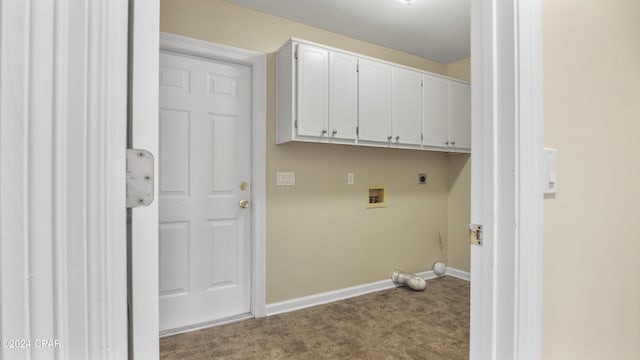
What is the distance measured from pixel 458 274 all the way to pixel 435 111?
1.94m

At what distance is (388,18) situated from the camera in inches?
105

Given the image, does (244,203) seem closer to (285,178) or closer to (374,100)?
(285,178)

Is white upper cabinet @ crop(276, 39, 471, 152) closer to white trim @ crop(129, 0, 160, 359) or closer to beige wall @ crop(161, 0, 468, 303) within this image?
beige wall @ crop(161, 0, 468, 303)

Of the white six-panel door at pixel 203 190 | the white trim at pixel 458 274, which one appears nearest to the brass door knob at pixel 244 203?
the white six-panel door at pixel 203 190

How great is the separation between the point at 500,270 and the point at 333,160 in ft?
7.57

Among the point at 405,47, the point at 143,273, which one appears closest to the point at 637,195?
the point at 143,273

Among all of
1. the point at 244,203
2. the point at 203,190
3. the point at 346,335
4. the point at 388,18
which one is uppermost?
the point at 388,18

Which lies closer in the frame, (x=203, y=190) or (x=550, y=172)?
(x=550, y=172)

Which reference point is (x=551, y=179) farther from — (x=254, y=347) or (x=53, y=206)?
(x=254, y=347)

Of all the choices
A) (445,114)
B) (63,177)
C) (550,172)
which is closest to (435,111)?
(445,114)

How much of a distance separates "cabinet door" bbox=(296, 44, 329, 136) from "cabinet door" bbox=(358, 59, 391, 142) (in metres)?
0.38

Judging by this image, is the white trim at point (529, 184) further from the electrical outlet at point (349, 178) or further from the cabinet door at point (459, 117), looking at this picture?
the cabinet door at point (459, 117)

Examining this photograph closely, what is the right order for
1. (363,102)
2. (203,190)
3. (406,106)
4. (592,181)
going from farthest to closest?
(406,106)
(363,102)
(203,190)
(592,181)

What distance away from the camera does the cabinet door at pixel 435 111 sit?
326 centimetres
